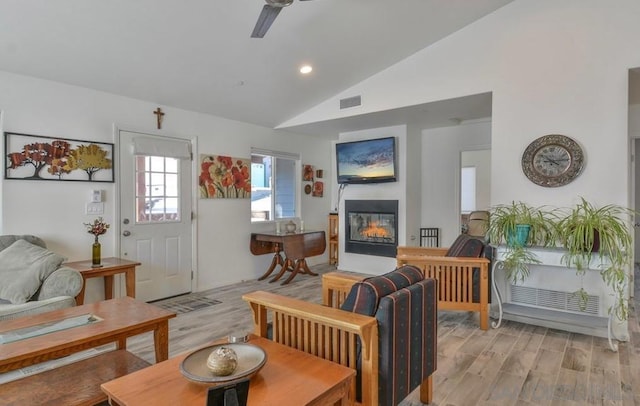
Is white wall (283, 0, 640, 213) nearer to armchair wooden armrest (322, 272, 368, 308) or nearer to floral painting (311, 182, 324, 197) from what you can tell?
armchair wooden armrest (322, 272, 368, 308)

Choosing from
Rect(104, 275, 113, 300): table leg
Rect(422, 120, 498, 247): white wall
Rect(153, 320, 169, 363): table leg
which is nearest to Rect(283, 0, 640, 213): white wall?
Rect(422, 120, 498, 247): white wall

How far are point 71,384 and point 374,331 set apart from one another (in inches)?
56.4

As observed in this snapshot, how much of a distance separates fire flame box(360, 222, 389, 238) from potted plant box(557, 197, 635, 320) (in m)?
2.65

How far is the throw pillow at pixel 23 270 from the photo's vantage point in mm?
2625

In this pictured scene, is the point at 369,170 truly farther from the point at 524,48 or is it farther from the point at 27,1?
the point at 27,1

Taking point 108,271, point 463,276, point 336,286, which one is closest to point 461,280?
point 463,276

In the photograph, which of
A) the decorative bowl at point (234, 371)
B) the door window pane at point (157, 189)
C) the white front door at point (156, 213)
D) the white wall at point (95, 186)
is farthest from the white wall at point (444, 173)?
the decorative bowl at point (234, 371)

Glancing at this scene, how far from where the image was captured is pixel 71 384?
5.65ft

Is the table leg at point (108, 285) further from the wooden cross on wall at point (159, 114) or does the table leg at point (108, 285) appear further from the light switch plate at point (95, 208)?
the wooden cross on wall at point (159, 114)

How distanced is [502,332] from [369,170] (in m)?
2.93

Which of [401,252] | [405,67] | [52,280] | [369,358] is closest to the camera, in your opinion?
[369,358]

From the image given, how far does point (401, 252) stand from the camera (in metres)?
3.96

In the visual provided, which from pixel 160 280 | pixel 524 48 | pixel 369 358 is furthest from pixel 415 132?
pixel 369 358

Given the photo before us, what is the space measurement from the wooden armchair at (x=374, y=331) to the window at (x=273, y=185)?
3.58 metres
